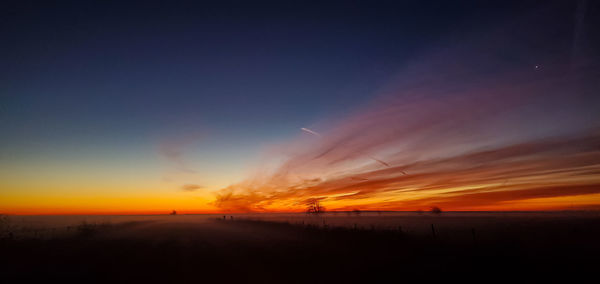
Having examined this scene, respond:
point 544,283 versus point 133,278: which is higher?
point 133,278

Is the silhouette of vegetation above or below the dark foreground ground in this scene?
above

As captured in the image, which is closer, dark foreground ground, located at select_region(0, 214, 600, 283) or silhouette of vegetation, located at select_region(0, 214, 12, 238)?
dark foreground ground, located at select_region(0, 214, 600, 283)

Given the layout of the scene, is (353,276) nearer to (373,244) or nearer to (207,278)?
(207,278)

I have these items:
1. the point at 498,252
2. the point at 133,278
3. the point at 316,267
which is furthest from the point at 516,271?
the point at 133,278

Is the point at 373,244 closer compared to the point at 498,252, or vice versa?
the point at 498,252

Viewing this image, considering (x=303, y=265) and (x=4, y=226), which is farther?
(x=4, y=226)

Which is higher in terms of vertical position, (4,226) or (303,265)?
(4,226)

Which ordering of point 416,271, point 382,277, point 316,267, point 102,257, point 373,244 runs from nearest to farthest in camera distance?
point 382,277 < point 416,271 < point 316,267 < point 102,257 < point 373,244

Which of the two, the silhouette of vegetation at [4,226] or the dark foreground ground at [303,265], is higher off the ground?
the silhouette of vegetation at [4,226]

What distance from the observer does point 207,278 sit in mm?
13391

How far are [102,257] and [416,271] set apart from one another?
20559 mm

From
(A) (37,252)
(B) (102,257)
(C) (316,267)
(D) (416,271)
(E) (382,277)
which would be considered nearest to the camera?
(E) (382,277)

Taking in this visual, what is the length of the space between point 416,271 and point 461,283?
8.52ft

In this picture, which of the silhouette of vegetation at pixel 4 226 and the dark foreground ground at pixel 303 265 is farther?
the silhouette of vegetation at pixel 4 226
